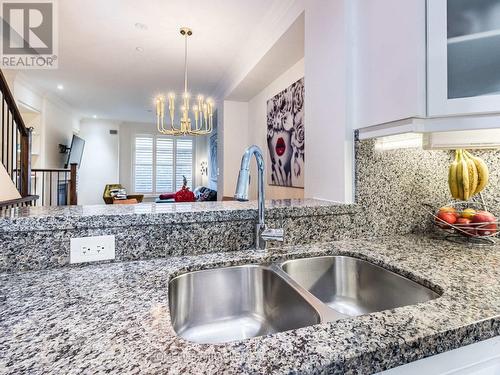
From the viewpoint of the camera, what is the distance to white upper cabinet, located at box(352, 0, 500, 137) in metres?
0.88

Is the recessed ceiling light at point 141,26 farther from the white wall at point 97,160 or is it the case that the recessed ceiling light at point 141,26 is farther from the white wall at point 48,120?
the white wall at point 97,160

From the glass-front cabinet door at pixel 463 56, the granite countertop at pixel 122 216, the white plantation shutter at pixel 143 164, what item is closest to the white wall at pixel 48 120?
the white plantation shutter at pixel 143 164

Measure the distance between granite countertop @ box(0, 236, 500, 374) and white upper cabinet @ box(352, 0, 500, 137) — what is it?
0.49 m

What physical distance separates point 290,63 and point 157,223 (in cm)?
237

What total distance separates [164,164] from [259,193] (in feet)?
25.1

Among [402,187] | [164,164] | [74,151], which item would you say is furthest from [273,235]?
[164,164]

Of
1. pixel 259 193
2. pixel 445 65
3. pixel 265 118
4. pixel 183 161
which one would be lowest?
pixel 259 193

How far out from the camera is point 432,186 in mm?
1309

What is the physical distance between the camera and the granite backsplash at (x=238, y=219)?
813mm

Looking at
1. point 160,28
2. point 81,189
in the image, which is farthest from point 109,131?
point 160,28

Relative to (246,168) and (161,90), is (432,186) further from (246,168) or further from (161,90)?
(161,90)

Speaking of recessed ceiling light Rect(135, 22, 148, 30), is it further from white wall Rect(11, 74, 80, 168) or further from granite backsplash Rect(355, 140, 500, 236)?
white wall Rect(11, 74, 80, 168)

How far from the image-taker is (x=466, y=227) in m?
1.10

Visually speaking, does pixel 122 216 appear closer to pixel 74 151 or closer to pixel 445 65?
pixel 445 65
